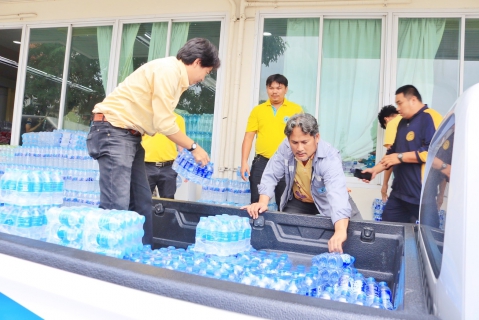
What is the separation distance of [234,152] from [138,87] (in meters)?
3.12

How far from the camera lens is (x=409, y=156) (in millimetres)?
3104

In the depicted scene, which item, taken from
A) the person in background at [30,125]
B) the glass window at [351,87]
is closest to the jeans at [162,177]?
the glass window at [351,87]

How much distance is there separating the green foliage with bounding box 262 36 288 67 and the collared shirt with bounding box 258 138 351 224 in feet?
9.75

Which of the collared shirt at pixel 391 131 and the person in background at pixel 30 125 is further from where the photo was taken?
the person in background at pixel 30 125

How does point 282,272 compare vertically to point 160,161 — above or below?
below

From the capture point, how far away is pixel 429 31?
5008mm

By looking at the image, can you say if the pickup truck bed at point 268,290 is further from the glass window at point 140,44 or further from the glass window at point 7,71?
the glass window at point 7,71

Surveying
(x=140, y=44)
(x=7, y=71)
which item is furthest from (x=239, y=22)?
(x=7, y=71)

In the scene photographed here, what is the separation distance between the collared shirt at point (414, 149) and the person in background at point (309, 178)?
2.38 feet

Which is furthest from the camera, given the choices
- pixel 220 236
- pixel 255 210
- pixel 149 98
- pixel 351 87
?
pixel 351 87

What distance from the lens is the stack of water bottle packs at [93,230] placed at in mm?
1584

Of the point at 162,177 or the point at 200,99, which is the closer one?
the point at 162,177

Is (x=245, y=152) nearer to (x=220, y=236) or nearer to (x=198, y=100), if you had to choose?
(x=198, y=100)

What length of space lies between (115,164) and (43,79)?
5.23 meters
